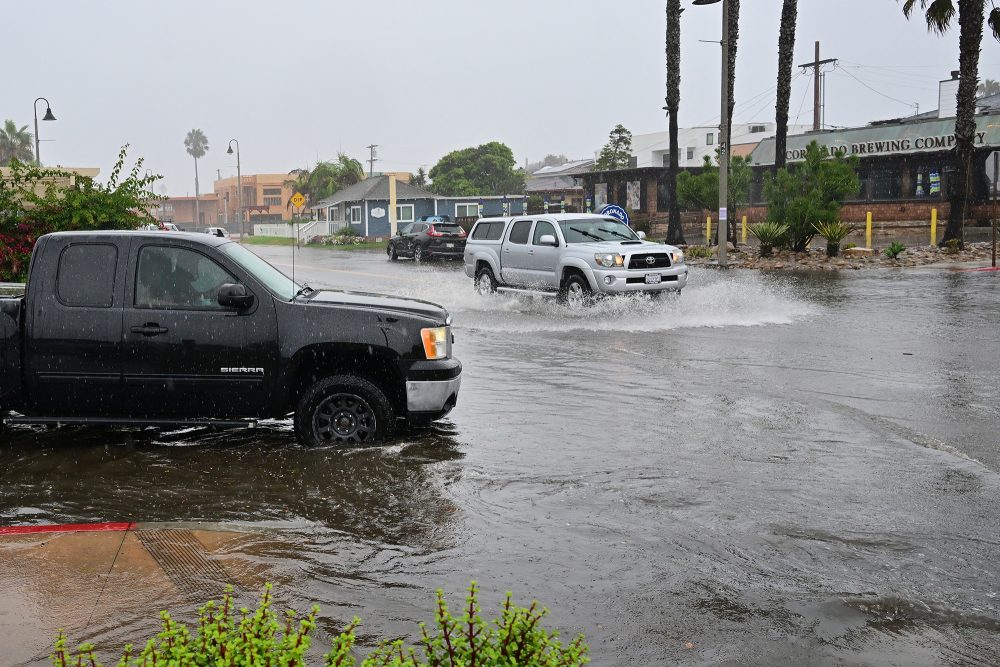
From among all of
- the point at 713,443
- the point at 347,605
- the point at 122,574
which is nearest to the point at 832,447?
the point at 713,443

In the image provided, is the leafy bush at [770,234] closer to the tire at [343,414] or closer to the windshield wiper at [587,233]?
the windshield wiper at [587,233]

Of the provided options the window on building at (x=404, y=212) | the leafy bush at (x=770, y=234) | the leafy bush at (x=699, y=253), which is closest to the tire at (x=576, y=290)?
the leafy bush at (x=770, y=234)

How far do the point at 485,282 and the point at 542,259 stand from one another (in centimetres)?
231

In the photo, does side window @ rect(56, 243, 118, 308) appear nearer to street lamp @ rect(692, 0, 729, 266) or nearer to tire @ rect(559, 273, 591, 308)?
tire @ rect(559, 273, 591, 308)

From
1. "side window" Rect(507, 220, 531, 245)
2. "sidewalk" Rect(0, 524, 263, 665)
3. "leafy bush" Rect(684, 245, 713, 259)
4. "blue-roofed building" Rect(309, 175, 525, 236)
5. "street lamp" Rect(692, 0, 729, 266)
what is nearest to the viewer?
"sidewalk" Rect(0, 524, 263, 665)

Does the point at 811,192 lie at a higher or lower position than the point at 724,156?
lower

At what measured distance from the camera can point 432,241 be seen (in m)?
39.3

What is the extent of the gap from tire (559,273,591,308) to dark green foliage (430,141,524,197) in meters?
69.6

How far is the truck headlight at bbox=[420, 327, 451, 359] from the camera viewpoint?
763cm

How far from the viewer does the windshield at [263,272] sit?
7609 mm

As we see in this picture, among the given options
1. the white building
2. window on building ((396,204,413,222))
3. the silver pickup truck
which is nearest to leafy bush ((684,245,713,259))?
the silver pickup truck

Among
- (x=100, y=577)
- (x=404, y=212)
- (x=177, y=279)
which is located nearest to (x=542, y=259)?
(x=177, y=279)

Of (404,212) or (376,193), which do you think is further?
(404,212)

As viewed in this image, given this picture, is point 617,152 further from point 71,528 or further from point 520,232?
point 71,528
